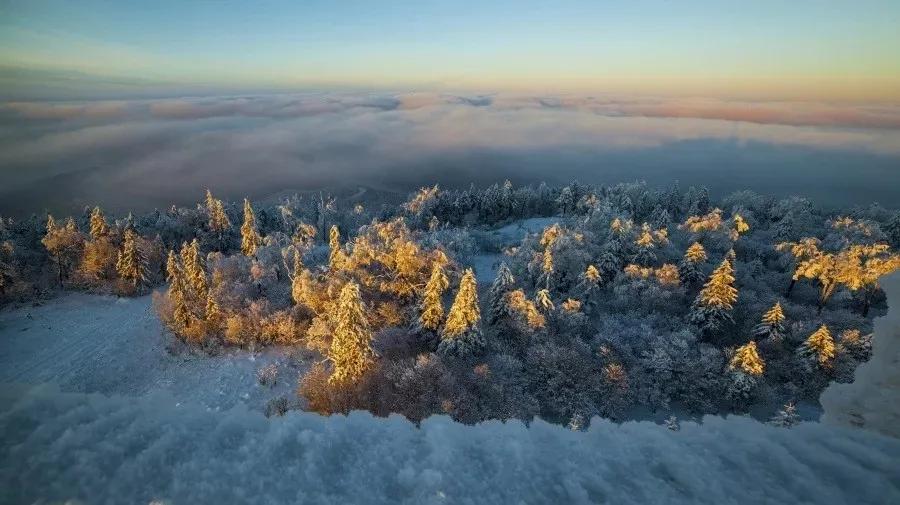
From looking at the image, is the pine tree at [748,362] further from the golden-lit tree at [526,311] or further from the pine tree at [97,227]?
the pine tree at [97,227]

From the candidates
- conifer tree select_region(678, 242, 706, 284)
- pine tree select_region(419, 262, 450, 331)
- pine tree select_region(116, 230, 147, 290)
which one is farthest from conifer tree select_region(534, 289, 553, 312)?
pine tree select_region(116, 230, 147, 290)

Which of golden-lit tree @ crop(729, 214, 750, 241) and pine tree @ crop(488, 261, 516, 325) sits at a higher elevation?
golden-lit tree @ crop(729, 214, 750, 241)

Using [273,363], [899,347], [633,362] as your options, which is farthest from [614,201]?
[899,347]

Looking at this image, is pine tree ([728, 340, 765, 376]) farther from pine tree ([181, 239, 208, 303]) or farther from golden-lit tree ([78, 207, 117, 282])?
golden-lit tree ([78, 207, 117, 282])

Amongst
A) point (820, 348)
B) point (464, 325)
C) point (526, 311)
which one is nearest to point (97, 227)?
point (464, 325)

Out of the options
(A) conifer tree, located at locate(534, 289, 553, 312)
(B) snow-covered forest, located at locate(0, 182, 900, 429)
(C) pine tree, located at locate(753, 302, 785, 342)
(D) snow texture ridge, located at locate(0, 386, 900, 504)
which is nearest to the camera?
(D) snow texture ridge, located at locate(0, 386, 900, 504)
